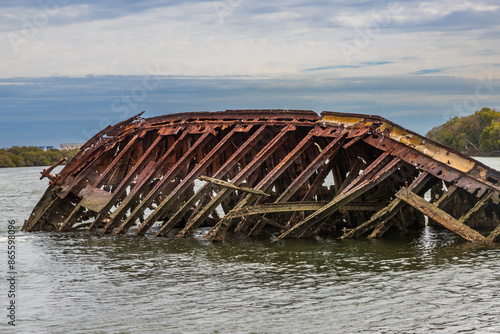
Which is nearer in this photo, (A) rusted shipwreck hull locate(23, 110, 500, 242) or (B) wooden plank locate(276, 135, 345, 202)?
(A) rusted shipwreck hull locate(23, 110, 500, 242)

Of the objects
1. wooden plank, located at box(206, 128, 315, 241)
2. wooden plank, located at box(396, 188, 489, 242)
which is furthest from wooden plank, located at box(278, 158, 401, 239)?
wooden plank, located at box(206, 128, 315, 241)

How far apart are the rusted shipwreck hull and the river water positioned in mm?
927

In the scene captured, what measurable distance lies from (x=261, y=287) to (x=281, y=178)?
796 cm

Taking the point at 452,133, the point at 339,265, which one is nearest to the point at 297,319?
the point at 339,265

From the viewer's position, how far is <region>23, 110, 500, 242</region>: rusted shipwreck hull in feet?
54.6

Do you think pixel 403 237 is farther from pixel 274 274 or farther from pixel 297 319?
pixel 297 319

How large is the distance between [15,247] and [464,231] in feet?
42.2

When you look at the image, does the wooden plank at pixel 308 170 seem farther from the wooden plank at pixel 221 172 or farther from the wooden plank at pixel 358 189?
the wooden plank at pixel 221 172

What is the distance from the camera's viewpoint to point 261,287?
44.0 ft

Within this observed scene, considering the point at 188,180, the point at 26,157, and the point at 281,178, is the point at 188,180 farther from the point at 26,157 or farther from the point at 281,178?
the point at 26,157

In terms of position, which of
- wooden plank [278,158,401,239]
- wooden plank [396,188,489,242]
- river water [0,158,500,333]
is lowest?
river water [0,158,500,333]

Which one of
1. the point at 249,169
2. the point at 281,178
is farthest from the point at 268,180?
the point at 281,178

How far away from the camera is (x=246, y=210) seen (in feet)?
57.1

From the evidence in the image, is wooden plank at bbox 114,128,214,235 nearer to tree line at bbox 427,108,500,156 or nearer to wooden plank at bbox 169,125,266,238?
wooden plank at bbox 169,125,266,238
